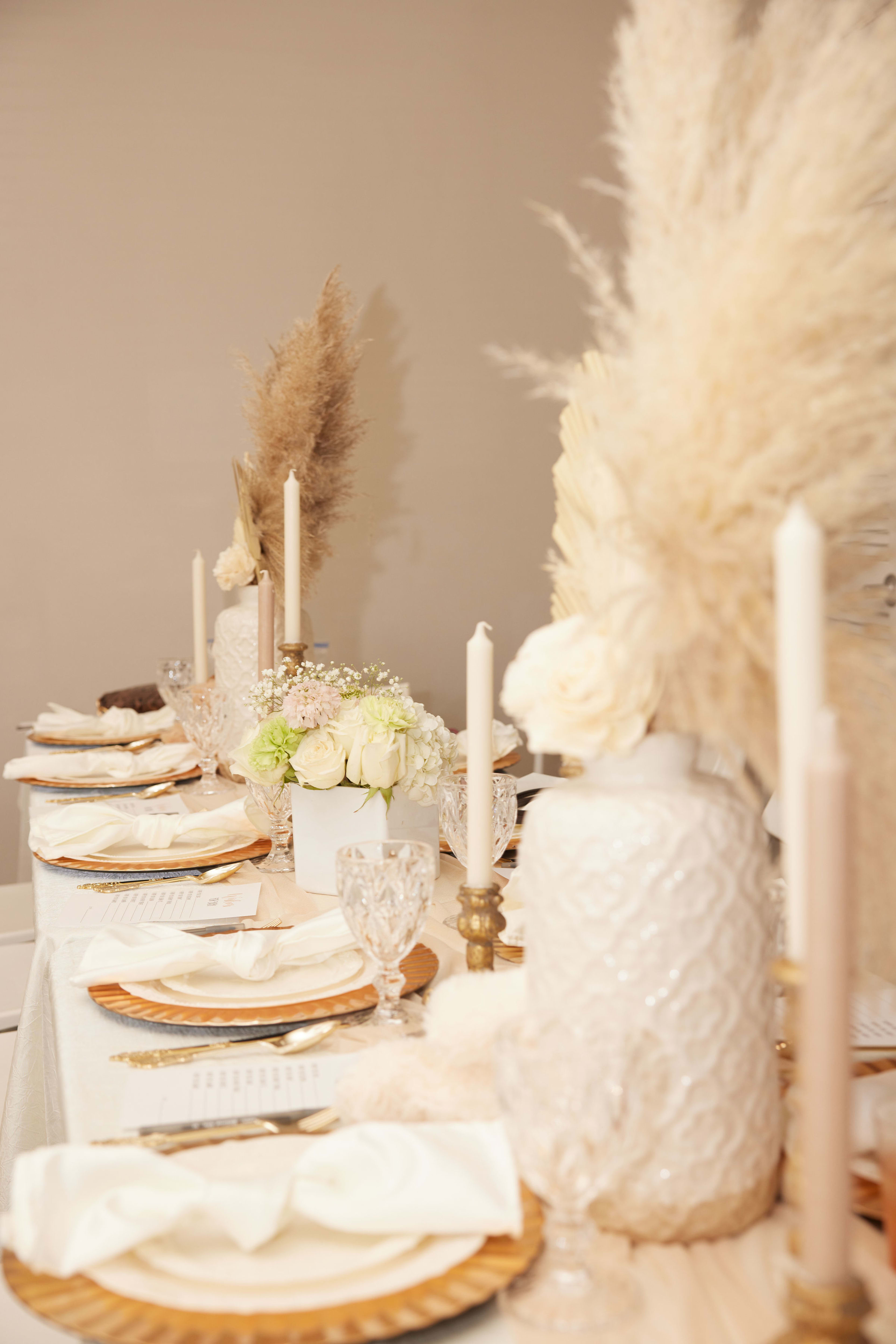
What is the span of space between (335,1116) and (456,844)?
1.82 ft

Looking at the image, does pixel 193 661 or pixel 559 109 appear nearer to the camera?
pixel 193 661

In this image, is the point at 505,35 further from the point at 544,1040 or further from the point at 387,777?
the point at 544,1040

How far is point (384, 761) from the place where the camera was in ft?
4.06

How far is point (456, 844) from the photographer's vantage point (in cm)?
124

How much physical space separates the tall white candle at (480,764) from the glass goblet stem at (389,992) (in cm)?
10

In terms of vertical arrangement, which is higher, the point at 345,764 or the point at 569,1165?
the point at 345,764

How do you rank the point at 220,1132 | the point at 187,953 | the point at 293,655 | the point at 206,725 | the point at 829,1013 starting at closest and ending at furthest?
the point at 829,1013 < the point at 220,1132 < the point at 187,953 < the point at 293,655 < the point at 206,725

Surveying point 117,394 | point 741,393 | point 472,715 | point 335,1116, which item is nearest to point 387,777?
point 472,715

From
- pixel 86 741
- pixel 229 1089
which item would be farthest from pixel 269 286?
pixel 229 1089

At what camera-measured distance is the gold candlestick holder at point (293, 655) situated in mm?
1523

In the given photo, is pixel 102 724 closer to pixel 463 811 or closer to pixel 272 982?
pixel 463 811

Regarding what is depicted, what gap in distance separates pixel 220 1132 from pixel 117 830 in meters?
0.87

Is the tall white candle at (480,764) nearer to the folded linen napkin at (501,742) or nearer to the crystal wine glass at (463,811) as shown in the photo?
the crystal wine glass at (463,811)

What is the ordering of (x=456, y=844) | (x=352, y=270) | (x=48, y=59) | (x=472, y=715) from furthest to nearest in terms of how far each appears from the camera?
1. (x=352, y=270)
2. (x=48, y=59)
3. (x=456, y=844)
4. (x=472, y=715)
